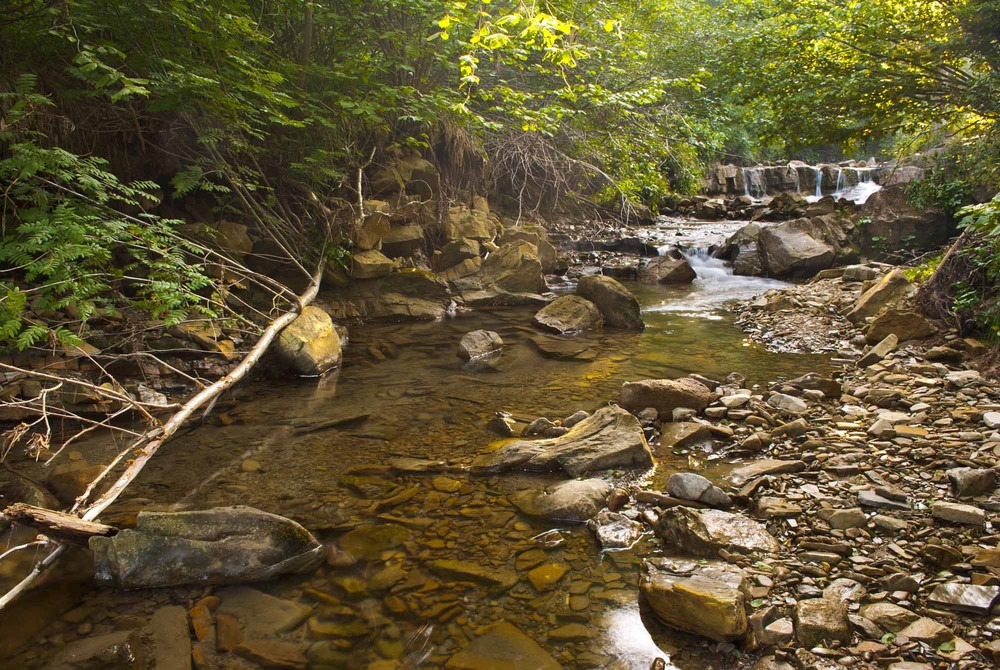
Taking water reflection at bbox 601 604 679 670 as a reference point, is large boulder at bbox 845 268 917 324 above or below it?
above

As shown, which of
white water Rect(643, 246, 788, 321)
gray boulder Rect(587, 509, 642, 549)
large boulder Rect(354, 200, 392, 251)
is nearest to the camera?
gray boulder Rect(587, 509, 642, 549)

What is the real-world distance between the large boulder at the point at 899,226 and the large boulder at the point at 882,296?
4.83 metres

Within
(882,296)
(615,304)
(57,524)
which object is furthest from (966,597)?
(615,304)

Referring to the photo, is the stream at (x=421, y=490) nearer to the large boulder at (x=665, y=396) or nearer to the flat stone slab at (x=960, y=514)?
the large boulder at (x=665, y=396)

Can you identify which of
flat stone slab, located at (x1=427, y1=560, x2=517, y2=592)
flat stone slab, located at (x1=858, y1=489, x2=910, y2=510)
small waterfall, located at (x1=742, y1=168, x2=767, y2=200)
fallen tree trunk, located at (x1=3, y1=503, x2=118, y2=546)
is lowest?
flat stone slab, located at (x1=427, y1=560, x2=517, y2=592)

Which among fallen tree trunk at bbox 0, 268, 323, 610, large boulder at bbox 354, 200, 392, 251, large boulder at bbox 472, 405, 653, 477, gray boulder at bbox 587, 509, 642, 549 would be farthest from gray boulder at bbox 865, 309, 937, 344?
large boulder at bbox 354, 200, 392, 251

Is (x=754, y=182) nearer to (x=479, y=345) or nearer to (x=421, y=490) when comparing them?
(x=479, y=345)

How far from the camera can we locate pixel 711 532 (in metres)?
2.99

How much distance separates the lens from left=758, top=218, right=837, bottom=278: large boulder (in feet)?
37.2

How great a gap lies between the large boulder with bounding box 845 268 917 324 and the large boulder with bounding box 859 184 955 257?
4.83 metres

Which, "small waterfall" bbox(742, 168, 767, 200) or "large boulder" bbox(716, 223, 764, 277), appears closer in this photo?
"large boulder" bbox(716, 223, 764, 277)

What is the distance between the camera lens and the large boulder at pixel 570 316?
8398 mm

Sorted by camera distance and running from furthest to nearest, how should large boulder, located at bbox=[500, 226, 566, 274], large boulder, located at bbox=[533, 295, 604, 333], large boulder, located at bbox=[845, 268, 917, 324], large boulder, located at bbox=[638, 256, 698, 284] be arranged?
large boulder, located at bbox=[500, 226, 566, 274] → large boulder, located at bbox=[638, 256, 698, 284] → large boulder, located at bbox=[533, 295, 604, 333] → large boulder, located at bbox=[845, 268, 917, 324]

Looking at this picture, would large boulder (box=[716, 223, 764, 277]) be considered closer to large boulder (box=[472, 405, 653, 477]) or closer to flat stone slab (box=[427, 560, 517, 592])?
large boulder (box=[472, 405, 653, 477])
